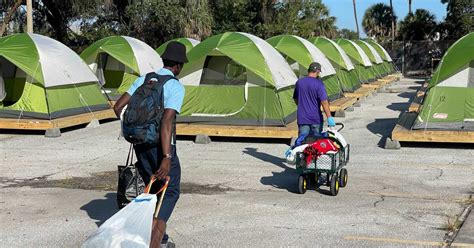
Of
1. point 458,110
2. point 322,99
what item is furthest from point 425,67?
point 322,99

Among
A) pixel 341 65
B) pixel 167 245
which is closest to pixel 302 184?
pixel 167 245

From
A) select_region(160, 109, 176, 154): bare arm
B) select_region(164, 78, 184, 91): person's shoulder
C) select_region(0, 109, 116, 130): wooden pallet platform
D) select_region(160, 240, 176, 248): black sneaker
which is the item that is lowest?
select_region(0, 109, 116, 130): wooden pallet platform

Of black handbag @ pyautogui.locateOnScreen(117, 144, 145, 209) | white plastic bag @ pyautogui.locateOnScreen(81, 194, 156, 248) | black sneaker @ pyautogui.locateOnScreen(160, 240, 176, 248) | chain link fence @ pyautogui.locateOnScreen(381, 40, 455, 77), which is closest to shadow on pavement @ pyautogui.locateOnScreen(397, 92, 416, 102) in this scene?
chain link fence @ pyautogui.locateOnScreen(381, 40, 455, 77)

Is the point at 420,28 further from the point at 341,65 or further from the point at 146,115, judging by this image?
the point at 146,115

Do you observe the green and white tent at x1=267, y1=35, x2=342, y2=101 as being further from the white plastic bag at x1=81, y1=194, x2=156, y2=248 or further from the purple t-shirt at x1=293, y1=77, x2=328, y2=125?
the white plastic bag at x1=81, y1=194, x2=156, y2=248

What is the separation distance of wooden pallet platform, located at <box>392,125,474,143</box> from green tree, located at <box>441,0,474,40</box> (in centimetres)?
2787

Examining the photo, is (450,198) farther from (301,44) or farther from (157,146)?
(301,44)

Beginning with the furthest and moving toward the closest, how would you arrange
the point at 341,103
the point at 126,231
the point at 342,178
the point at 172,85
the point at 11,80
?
the point at 341,103, the point at 11,80, the point at 342,178, the point at 172,85, the point at 126,231

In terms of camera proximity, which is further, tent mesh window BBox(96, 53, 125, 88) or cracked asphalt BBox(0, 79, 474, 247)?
tent mesh window BBox(96, 53, 125, 88)

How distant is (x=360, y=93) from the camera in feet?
73.4

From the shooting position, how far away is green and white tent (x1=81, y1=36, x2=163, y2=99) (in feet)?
63.6

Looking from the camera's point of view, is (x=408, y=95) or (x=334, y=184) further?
(x=408, y=95)

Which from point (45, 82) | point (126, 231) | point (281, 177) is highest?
point (45, 82)

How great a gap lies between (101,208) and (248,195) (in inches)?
73.0
